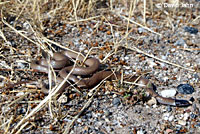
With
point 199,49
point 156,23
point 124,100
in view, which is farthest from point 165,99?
point 156,23

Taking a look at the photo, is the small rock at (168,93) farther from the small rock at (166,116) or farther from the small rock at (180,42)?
the small rock at (180,42)

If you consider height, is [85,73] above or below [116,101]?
above

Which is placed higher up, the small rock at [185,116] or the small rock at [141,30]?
the small rock at [141,30]

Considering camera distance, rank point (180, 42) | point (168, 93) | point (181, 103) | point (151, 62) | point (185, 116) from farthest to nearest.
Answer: point (180, 42)
point (151, 62)
point (168, 93)
point (181, 103)
point (185, 116)

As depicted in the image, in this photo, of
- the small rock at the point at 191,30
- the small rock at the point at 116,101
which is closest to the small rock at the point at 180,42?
the small rock at the point at 191,30

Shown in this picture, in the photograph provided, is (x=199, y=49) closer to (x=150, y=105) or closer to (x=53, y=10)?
(x=150, y=105)

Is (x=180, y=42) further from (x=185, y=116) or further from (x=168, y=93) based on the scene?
(x=185, y=116)

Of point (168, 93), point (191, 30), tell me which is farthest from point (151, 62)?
point (191, 30)
